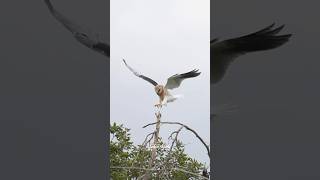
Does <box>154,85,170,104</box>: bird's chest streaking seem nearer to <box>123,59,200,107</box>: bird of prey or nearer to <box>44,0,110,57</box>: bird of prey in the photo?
<box>123,59,200,107</box>: bird of prey

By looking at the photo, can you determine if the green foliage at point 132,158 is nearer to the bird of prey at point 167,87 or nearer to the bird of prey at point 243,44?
the bird of prey at point 167,87

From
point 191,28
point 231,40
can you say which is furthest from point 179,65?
point 231,40

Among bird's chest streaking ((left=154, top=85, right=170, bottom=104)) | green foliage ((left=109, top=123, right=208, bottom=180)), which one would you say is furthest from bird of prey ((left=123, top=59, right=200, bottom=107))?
green foliage ((left=109, top=123, right=208, bottom=180))

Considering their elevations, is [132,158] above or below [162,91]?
below

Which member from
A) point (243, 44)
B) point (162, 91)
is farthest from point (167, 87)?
point (243, 44)

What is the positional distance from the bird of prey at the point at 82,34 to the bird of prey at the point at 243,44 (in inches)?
21.1

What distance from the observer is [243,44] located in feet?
7.83

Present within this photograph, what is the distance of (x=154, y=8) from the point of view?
14.6ft

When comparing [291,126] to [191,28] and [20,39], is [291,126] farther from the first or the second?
[191,28]

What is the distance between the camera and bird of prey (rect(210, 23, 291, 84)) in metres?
2.34

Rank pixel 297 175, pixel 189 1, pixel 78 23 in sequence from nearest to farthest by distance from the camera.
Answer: pixel 297 175 < pixel 78 23 < pixel 189 1

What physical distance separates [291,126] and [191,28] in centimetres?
224

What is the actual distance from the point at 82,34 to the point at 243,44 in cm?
79

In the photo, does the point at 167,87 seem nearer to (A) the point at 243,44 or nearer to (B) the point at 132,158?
(A) the point at 243,44
